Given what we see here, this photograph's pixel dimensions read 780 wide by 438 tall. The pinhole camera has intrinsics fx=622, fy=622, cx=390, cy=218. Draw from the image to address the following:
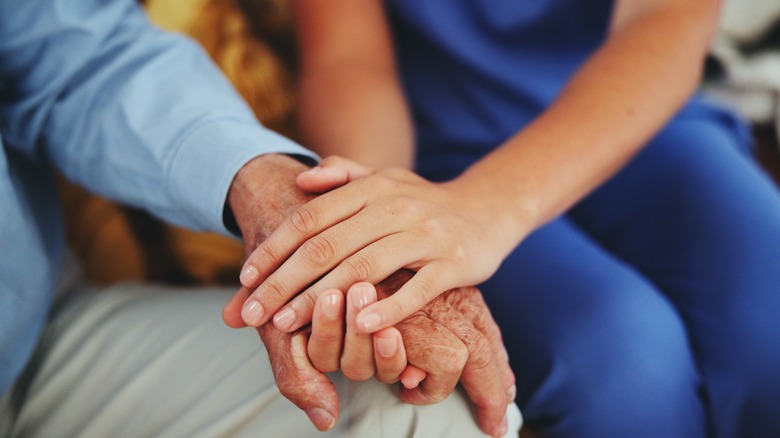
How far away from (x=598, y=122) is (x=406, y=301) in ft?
1.12

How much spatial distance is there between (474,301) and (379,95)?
37 cm

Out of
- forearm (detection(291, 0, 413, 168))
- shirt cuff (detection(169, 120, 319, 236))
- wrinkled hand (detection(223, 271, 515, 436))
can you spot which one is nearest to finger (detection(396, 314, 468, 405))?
wrinkled hand (detection(223, 271, 515, 436))

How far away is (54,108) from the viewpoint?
2.16ft

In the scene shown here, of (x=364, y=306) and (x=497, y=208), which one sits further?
(x=497, y=208)

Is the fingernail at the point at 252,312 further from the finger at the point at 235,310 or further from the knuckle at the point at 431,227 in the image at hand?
the knuckle at the point at 431,227

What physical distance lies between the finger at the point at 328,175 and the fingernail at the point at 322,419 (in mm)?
191

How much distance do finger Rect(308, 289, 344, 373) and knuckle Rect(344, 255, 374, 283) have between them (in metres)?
0.03

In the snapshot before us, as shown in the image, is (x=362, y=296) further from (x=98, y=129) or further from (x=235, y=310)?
(x=98, y=129)

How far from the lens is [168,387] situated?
1.97 ft

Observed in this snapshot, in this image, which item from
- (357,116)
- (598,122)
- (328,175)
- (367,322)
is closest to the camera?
(367,322)

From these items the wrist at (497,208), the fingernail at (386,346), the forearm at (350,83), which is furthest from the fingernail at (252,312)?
the forearm at (350,83)

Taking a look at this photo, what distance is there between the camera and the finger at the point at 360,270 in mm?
484

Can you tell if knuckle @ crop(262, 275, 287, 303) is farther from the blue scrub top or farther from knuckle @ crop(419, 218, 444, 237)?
the blue scrub top

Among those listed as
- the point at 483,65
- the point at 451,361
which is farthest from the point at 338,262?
the point at 483,65
